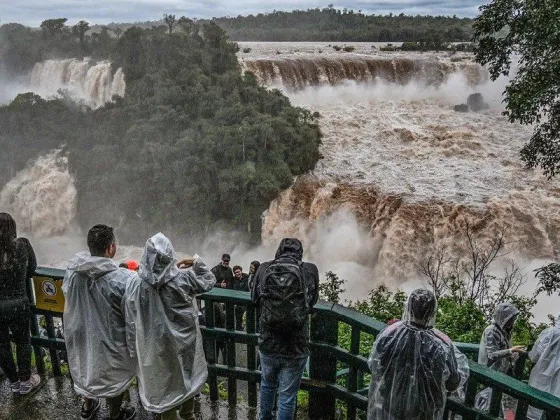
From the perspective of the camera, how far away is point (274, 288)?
2893 millimetres

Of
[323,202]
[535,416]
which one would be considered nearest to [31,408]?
[535,416]

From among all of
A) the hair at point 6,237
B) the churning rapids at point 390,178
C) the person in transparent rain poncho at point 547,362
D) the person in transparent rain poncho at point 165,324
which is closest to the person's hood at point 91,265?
the person in transparent rain poncho at point 165,324

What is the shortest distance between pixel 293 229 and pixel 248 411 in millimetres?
16044

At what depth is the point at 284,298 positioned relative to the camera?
9.45 ft

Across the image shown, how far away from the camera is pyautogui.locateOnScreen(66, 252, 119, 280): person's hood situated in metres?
2.98

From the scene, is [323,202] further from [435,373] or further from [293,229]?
[435,373]

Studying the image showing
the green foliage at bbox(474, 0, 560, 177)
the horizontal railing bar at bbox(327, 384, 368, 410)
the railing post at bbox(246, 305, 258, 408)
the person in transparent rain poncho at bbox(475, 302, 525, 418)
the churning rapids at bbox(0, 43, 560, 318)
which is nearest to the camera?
the horizontal railing bar at bbox(327, 384, 368, 410)

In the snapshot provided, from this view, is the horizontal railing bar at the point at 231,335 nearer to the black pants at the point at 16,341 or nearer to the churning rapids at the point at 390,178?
the black pants at the point at 16,341

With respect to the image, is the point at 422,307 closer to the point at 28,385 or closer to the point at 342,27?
the point at 28,385

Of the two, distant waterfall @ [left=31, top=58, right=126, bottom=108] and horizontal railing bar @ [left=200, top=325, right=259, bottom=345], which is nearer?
horizontal railing bar @ [left=200, top=325, right=259, bottom=345]

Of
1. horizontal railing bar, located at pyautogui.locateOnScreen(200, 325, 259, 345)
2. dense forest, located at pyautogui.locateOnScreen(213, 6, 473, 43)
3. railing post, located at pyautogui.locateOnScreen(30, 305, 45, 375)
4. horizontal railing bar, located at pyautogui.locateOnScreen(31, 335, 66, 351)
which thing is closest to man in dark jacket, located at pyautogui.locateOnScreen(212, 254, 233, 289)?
railing post, located at pyautogui.locateOnScreen(30, 305, 45, 375)

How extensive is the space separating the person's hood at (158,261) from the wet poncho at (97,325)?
180 millimetres

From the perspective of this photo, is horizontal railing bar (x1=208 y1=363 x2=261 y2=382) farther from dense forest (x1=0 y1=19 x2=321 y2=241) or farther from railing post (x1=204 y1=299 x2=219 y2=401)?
dense forest (x1=0 y1=19 x2=321 y2=241)

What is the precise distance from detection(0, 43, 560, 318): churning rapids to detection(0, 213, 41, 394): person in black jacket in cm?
1357
